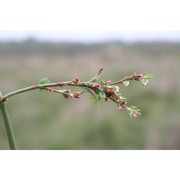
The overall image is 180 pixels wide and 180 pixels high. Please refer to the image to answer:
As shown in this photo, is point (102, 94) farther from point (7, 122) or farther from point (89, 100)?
point (89, 100)

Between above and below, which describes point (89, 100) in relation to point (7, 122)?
below

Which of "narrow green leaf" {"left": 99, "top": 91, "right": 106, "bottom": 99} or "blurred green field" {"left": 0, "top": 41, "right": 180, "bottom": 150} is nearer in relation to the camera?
"narrow green leaf" {"left": 99, "top": 91, "right": 106, "bottom": 99}

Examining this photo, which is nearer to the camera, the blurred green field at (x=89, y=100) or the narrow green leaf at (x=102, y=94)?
the narrow green leaf at (x=102, y=94)

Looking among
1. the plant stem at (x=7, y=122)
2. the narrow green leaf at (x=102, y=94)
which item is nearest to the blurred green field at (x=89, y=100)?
the plant stem at (x=7, y=122)

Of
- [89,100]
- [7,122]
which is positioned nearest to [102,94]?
[7,122]

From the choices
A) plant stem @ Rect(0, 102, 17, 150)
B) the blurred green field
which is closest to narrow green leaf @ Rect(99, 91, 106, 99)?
plant stem @ Rect(0, 102, 17, 150)

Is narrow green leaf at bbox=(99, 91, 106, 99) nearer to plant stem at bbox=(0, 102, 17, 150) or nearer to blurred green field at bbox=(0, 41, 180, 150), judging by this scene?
plant stem at bbox=(0, 102, 17, 150)

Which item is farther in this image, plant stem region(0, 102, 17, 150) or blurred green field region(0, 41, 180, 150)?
blurred green field region(0, 41, 180, 150)

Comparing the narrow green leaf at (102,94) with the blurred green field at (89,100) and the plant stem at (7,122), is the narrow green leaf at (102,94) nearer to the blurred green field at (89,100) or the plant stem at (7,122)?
the plant stem at (7,122)
